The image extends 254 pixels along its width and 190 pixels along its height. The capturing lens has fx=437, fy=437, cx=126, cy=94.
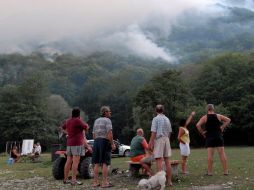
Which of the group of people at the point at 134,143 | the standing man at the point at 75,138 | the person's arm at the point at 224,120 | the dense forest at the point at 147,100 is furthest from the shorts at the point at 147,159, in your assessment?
the dense forest at the point at 147,100

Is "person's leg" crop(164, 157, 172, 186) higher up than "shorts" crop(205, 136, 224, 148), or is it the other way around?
Result: "shorts" crop(205, 136, 224, 148)

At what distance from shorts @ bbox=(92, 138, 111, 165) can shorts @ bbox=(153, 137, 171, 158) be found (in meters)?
1.20

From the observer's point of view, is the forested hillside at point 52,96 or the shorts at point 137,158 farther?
the forested hillside at point 52,96

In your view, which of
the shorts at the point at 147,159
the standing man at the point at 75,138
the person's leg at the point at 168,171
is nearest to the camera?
the person's leg at the point at 168,171

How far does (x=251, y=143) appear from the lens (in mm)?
60500

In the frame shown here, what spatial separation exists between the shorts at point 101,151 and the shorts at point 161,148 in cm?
120

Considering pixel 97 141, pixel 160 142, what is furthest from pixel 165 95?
pixel 160 142

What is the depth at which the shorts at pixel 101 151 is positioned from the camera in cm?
1088

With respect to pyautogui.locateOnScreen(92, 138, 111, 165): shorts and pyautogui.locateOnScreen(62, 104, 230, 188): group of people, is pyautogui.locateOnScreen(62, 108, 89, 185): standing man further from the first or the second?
pyautogui.locateOnScreen(92, 138, 111, 165): shorts

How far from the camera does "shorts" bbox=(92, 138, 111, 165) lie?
10.9 m

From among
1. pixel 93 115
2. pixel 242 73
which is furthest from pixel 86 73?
pixel 242 73

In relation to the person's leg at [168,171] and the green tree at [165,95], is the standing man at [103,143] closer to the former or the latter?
the person's leg at [168,171]

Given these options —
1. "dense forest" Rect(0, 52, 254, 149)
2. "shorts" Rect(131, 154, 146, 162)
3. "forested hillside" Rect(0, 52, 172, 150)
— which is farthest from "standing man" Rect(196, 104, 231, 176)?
"forested hillside" Rect(0, 52, 172, 150)

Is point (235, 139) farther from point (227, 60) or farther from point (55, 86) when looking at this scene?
point (55, 86)
